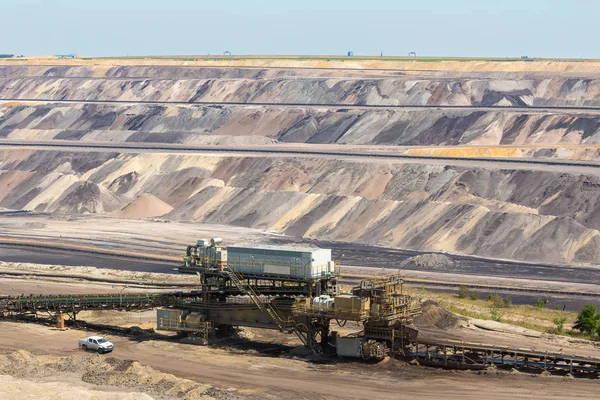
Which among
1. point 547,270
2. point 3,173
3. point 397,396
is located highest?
point 3,173

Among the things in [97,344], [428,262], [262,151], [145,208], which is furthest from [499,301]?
[262,151]

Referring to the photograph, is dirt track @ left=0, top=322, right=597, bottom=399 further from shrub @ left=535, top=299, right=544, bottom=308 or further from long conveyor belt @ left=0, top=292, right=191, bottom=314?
shrub @ left=535, top=299, right=544, bottom=308

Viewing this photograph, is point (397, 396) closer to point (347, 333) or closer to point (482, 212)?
point (347, 333)

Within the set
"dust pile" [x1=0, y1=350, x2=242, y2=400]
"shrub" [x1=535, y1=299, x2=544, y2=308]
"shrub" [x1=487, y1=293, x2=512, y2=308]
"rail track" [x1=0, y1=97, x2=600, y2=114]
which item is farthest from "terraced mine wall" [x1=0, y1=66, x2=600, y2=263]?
"dust pile" [x1=0, y1=350, x2=242, y2=400]

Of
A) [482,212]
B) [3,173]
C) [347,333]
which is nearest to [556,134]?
[482,212]

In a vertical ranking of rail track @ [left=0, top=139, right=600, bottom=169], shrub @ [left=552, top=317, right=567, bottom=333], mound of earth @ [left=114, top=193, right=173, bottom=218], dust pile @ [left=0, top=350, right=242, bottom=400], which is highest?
rail track @ [left=0, top=139, right=600, bottom=169]

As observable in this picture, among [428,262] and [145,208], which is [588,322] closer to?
[428,262]

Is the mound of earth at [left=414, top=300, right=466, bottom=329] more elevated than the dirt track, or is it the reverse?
the mound of earth at [left=414, top=300, right=466, bottom=329]
